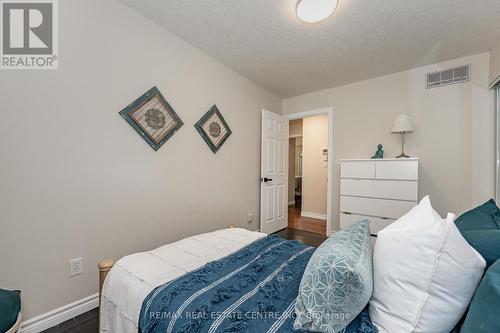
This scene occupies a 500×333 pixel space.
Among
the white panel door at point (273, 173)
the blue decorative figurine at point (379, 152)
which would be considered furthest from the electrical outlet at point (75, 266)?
the blue decorative figurine at point (379, 152)

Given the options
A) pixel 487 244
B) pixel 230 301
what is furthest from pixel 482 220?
pixel 230 301

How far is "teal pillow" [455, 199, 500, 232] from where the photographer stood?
101 cm

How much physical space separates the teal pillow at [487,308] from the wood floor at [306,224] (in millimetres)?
3259

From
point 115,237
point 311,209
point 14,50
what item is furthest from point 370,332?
point 311,209

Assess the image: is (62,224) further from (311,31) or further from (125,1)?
(311,31)

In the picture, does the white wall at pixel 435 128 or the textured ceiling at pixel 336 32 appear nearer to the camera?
the textured ceiling at pixel 336 32

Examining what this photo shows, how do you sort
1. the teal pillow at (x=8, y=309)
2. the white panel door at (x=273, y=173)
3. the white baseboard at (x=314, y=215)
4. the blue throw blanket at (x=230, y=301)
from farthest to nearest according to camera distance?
the white baseboard at (x=314, y=215) → the white panel door at (x=273, y=173) → the teal pillow at (x=8, y=309) → the blue throw blanket at (x=230, y=301)

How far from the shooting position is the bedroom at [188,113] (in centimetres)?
147

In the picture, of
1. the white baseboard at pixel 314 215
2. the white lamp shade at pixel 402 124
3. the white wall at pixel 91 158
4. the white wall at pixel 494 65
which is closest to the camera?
the white wall at pixel 91 158

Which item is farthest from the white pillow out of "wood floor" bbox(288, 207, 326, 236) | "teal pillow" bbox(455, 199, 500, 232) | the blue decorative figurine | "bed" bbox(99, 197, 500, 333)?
"wood floor" bbox(288, 207, 326, 236)

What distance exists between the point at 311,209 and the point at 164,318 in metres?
4.60

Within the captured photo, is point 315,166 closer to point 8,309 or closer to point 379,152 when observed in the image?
point 379,152

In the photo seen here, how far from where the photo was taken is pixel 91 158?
1.69 metres

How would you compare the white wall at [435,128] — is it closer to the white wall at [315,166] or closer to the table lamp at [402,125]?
the table lamp at [402,125]
